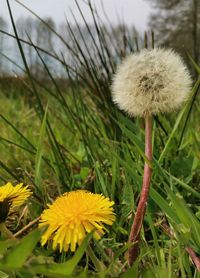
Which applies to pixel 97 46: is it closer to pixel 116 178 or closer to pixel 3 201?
pixel 116 178

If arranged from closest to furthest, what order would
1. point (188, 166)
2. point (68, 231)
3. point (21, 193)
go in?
1. point (68, 231)
2. point (21, 193)
3. point (188, 166)

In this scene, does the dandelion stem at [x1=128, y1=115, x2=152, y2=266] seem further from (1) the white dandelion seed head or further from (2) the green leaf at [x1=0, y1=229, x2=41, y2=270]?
(2) the green leaf at [x1=0, y1=229, x2=41, y2=270]

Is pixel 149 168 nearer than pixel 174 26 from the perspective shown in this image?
Yes

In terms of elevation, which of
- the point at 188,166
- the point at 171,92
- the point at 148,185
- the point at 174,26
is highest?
the point at 171,92

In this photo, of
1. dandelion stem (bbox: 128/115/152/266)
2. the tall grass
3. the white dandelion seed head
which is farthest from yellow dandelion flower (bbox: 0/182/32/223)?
the white dandelion seed head

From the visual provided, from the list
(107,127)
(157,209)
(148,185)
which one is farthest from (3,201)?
(107,127)

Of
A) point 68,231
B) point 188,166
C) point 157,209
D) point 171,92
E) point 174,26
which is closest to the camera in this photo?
point 68,231
